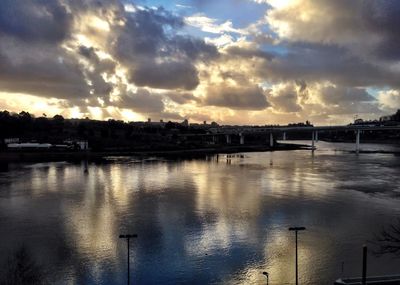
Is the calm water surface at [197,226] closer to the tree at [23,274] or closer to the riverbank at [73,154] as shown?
the tree at [23,274]

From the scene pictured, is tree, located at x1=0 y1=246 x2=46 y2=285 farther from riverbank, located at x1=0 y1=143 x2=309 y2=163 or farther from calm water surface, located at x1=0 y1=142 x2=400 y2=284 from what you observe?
riverbank, located at x1=0 y1=143 x2=309 y2=163

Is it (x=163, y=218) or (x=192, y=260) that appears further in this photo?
(x=163, y=218)

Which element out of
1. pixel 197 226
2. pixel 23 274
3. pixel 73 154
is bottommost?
pixel 197 226

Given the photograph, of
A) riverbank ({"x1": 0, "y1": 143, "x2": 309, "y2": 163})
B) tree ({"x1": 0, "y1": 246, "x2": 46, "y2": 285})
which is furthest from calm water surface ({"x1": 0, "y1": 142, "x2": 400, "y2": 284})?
riverbank ({"x1": 0, "y1": 143, "x2": 309, "y2": 163})

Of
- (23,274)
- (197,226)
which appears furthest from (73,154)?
(23,274)

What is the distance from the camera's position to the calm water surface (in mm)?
14586

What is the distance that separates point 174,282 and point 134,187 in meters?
21.0

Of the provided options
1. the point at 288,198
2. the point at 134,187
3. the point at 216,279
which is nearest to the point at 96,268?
the point at 216,279

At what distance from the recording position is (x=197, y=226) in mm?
20406

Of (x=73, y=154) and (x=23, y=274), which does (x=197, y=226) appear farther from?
(x=73, y=154)

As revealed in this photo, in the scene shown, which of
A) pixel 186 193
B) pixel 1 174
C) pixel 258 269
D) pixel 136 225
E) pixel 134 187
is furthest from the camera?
pixel 1 174

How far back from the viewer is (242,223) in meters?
20.9

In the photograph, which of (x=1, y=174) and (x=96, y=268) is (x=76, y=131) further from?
(x=96, y=268)

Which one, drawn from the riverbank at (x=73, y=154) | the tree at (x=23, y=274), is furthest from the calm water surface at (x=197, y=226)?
the riverbank at (x=73, y=154)
